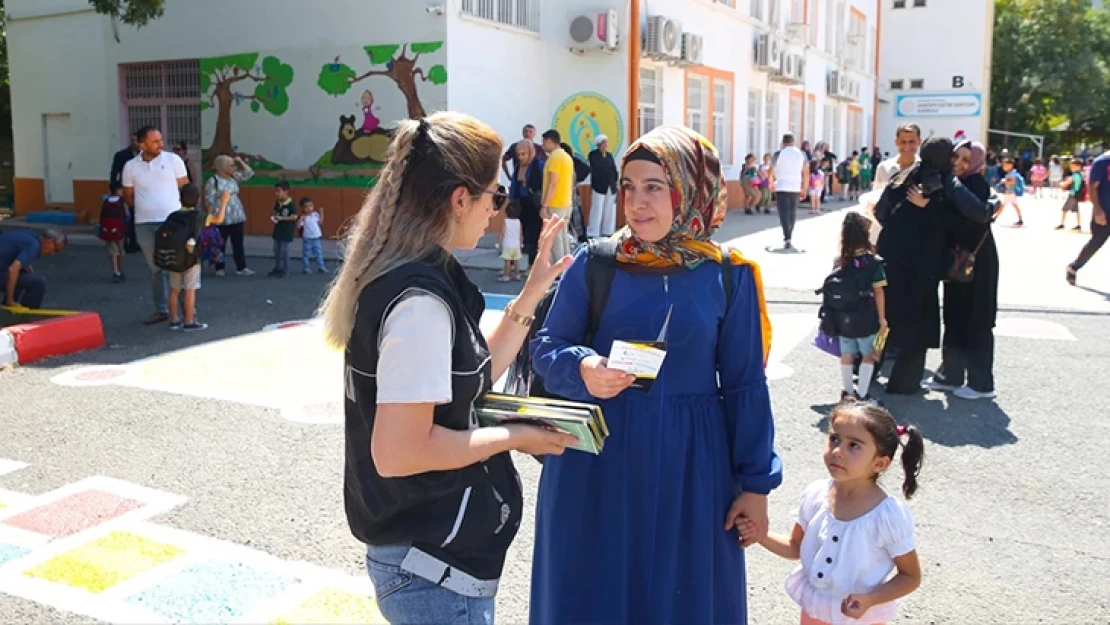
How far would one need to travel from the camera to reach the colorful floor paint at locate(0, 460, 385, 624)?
3615 mm

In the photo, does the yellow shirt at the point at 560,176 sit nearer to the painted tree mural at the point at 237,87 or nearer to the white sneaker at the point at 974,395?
the white sneaker at the point at 974,395

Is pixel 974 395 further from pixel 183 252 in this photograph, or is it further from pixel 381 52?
pixel 381 52

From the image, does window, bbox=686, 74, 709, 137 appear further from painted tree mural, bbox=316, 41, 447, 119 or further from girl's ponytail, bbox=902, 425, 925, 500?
girl's ponytail, bbox=902, 425, 925, 500

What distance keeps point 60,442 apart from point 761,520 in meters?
4.61

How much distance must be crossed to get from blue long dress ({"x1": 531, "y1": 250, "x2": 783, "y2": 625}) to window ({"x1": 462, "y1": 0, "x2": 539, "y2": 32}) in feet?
49.4

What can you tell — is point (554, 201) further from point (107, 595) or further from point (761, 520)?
point (761, 520)

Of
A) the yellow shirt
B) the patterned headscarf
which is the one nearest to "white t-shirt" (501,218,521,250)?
the yellow shirt

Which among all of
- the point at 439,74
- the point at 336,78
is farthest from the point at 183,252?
the point at 336,78

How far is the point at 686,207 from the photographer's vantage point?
2604 mm

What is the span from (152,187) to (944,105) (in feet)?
128

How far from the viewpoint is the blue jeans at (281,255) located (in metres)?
12.8

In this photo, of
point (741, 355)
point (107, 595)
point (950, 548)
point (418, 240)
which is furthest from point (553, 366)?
point (950, 548)

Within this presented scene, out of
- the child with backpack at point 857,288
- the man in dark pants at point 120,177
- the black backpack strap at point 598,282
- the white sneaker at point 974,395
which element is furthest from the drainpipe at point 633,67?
the black backpack strap at point 598,282

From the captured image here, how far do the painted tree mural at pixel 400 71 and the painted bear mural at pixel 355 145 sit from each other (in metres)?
0.63
